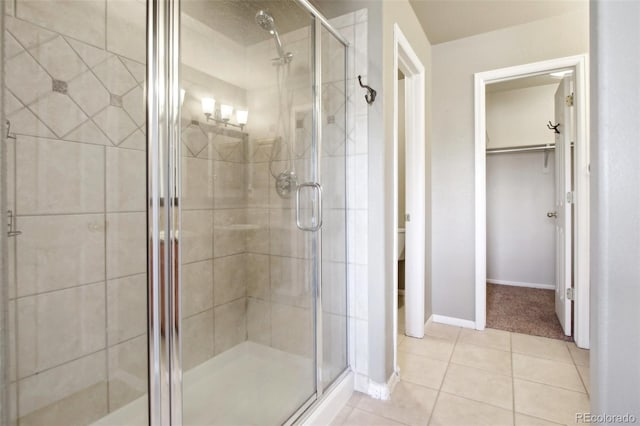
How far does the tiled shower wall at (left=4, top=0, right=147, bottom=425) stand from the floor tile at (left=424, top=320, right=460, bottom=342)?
2.21 m

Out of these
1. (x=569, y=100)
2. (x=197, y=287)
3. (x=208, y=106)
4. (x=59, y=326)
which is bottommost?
(x=59, y=326)

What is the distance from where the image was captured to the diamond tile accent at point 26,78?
1.14 m

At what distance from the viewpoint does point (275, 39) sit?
1.65 m

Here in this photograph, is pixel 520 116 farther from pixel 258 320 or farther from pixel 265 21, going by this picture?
pixel 258 320

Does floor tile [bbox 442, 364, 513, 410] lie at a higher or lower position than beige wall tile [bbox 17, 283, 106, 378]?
lower

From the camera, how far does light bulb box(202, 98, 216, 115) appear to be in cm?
136

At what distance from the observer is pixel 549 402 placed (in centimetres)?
177

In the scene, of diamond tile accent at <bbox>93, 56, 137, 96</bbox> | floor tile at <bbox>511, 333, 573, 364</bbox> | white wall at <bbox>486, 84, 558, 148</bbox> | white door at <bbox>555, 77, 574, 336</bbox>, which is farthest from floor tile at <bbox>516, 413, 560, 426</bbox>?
white wall at <bbox>486, 84, 558, 148</bbox>

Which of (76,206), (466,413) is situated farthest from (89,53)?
(466,413)

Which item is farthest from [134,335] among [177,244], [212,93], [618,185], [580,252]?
[580,252]

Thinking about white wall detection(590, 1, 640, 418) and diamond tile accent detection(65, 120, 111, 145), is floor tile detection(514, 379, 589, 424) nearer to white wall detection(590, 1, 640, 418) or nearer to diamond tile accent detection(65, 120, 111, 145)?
white wall detection(590, 1, 640, 418)

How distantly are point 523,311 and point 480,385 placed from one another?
166 centimetres

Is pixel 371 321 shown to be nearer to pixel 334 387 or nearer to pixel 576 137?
pixel 334 387

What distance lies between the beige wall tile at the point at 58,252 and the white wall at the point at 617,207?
1.89 meters
